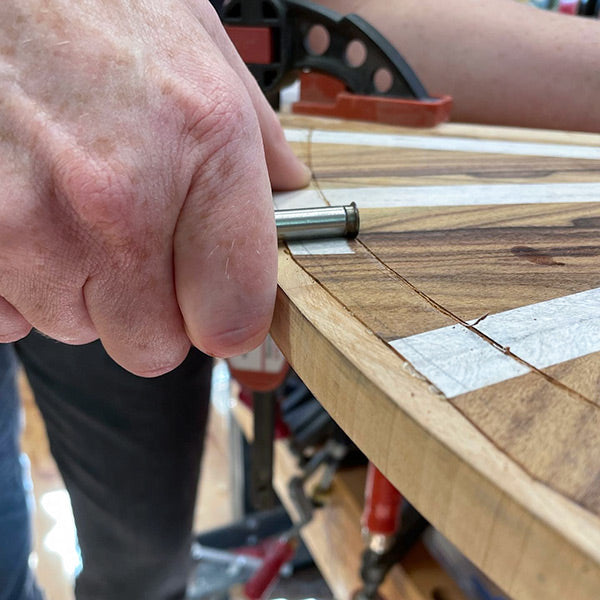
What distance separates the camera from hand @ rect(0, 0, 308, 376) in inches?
9.0

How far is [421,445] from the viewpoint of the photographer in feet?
0.62

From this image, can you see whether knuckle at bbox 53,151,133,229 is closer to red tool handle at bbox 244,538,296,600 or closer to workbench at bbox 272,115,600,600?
workbench at bbox 272,115,600,600

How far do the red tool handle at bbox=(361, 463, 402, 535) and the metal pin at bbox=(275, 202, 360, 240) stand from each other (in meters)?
0.40

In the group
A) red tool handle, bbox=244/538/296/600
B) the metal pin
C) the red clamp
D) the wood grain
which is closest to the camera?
the metal pin

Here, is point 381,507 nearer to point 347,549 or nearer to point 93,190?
point 347,549

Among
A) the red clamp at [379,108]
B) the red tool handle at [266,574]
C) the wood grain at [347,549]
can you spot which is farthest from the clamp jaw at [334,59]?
the red tool handle at [266,574]

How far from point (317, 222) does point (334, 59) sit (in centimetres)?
36

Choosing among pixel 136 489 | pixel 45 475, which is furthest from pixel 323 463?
pixel 45 475

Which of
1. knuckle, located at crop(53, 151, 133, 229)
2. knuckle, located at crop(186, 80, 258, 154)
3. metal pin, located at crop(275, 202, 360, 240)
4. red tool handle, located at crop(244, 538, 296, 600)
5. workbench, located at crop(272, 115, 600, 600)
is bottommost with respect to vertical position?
red tool handle, located at crop(244, 538, 296, 600)

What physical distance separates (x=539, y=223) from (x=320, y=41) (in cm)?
41

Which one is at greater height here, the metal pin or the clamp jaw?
the clamp jaw

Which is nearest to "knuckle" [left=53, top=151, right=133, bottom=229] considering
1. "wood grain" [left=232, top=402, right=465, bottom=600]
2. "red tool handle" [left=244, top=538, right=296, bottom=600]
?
"wood grain" [left=232, top=402, right=465, bottom=600]

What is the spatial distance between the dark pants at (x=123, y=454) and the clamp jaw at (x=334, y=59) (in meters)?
0.31

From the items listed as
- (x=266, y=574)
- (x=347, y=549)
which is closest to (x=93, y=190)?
(x=347, y=549)
